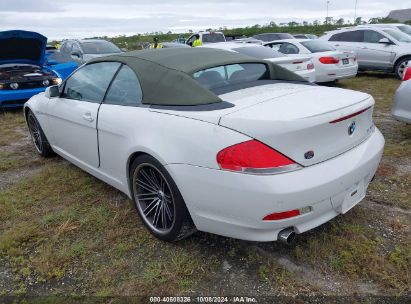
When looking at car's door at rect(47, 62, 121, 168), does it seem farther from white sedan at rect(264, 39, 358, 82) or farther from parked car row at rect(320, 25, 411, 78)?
parked car row at rect(320, 25, 411, 78)

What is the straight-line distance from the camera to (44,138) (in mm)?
4766

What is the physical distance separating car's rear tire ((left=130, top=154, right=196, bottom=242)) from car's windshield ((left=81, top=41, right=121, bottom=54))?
9.78 m

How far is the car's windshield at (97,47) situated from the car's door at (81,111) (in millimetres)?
8210

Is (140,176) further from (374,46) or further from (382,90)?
(374,46)

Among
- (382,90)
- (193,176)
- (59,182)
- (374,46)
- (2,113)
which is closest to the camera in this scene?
(193,176)

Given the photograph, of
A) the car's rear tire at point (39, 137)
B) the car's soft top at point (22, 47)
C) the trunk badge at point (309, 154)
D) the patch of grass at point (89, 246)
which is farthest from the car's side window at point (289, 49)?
the trunk badge at point (309, 154)

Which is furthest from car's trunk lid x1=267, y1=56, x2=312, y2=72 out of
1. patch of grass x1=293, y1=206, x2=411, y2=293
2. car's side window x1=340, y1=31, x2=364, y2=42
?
patch of grass x1=293, y1=206, x2=411, y2=293

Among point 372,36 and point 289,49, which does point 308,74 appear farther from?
point 372,36

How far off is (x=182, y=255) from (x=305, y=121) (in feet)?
4.37

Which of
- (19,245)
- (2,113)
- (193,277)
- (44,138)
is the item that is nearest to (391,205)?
(193,277)

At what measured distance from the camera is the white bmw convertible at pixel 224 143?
227 cm

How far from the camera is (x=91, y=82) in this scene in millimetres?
3721

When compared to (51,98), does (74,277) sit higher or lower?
lower

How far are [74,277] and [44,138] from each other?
263cm
